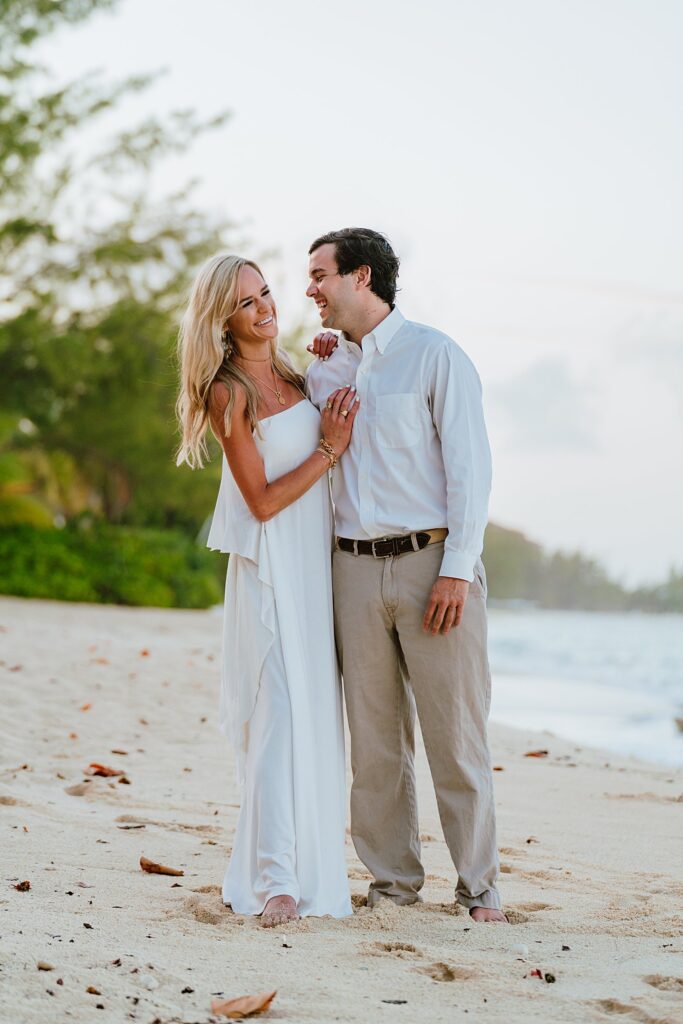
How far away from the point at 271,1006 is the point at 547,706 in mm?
9425

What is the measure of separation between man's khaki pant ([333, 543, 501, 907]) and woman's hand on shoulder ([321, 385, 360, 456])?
1.32 ft

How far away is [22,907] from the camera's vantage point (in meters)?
3.51

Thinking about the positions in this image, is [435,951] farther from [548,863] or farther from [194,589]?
[194,589]

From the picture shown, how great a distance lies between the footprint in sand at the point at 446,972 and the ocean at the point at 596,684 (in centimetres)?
563

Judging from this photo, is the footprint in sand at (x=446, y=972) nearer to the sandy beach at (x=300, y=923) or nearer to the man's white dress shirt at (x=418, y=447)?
the sandy beach at (x=300, y=923)

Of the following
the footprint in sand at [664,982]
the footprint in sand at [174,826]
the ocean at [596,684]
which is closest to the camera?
the footprint in sand at [664,982]

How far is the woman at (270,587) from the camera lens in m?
3.96

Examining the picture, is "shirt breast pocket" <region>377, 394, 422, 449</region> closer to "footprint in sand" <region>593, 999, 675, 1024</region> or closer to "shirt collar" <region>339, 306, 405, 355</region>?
"shirt collar" <region>339, 306, 405, 355</region>

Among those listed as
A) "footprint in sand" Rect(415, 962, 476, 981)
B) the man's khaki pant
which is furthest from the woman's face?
"footprint in sand" Rect(415, 962, 476, 981)

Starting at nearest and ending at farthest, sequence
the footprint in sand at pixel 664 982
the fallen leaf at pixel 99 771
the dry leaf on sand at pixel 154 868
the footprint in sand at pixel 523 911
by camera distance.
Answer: the footprint in sand at pixel 664 982 → the footprint in sand at pixel 523 911 → the dry leaf on sand at pixel 154 868 → the fallen leaf at pixel 99 771

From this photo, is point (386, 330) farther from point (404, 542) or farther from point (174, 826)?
point (174, 826)

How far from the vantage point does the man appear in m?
3.90

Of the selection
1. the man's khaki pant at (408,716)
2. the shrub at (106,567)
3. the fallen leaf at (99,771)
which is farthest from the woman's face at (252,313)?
the shrub at (106,567)

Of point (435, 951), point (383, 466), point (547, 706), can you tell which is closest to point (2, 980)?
point (435, 951)
